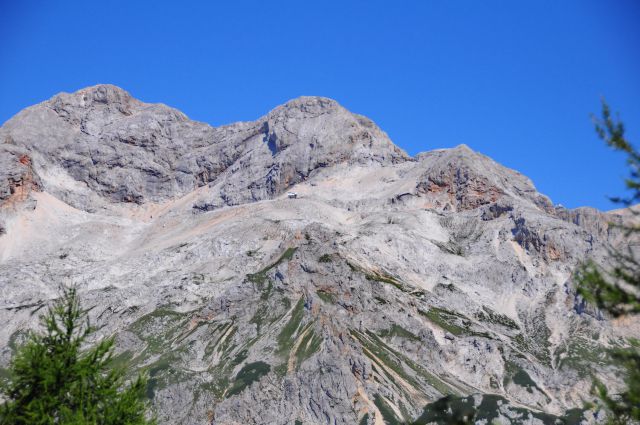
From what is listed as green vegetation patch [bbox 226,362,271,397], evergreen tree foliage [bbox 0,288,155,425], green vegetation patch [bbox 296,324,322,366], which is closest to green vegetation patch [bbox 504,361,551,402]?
green vegetation patch [bbox 296,324,322,366]

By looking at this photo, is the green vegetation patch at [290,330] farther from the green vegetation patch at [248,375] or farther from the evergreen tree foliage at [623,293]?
the evergreen tree foliage at [623,293]

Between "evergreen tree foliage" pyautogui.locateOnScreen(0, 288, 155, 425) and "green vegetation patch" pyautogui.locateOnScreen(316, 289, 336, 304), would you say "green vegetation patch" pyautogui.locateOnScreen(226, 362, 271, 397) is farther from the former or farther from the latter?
"evergreen tree foliage" pyautogui.locateOnScreen(0, 288, 155, 425)

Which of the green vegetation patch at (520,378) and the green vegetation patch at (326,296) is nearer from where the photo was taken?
the green vegetation patch at (520,378)

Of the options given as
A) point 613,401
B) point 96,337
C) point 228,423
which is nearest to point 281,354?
point 228,423

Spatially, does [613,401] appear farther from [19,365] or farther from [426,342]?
[426,342]

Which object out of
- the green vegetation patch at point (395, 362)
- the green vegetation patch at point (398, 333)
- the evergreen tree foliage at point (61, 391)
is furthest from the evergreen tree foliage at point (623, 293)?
the green vegetation patch at point (398, 333)

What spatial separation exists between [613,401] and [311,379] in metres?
146

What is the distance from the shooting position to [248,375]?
163 meters

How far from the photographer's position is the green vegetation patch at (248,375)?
158m

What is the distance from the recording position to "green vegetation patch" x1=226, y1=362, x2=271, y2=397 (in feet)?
517

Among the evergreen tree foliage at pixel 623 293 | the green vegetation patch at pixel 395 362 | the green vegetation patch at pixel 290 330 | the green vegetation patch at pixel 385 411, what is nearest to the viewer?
the evergreen tree foliage at pixel 623 293

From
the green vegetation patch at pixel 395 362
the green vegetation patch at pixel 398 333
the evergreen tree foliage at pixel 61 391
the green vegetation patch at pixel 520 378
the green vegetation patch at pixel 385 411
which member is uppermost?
the green vegetation patch at pixel 520 378

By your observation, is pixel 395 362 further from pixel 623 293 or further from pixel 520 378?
pixel 623 293

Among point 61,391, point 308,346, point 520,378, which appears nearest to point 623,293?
point 61,391
